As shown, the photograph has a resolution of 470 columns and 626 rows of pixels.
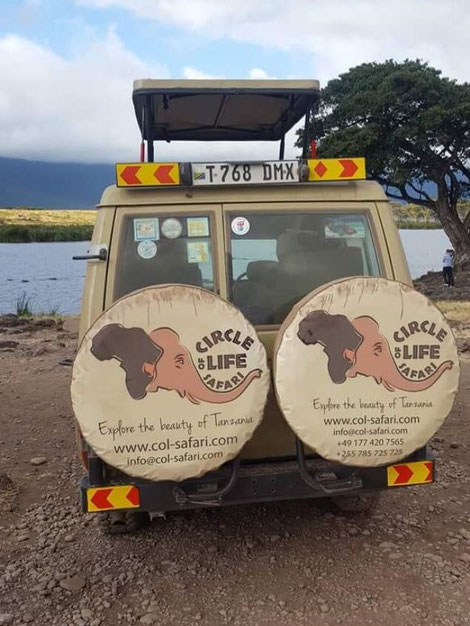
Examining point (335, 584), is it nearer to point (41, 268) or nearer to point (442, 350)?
point (442, 350)

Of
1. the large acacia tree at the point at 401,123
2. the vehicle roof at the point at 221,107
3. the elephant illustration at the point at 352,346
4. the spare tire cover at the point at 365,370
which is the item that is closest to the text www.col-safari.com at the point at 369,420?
the spare tire cover at the point at 365,370

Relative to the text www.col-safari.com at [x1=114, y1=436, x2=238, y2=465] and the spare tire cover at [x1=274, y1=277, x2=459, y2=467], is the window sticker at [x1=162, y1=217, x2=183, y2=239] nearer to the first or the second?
the spare tire cover at [x1=274, y1=277, x2=459, y2=467]

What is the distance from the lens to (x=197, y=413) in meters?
3.02

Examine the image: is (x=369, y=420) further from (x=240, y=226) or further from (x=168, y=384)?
(x=240, y=226)

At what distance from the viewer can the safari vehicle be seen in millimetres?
3002

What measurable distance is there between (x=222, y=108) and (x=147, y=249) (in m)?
2.20

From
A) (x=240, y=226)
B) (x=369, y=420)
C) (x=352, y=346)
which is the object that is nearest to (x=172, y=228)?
(x=240, y=226)

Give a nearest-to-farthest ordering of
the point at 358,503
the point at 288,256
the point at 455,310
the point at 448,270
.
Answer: the point at 288,256, the point at 358,503, the point at 455,310, the point at 448,270

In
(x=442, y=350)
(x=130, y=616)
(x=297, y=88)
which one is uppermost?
(x=297, y=88)

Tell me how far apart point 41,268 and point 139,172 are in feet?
144

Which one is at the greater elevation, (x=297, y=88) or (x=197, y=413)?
(x=297, y=88)

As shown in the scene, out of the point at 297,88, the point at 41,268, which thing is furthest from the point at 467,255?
the point at 41,268

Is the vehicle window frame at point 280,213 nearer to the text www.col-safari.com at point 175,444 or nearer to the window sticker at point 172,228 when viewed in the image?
the window sticker at point 172,228

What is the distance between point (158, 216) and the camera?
3744mm
